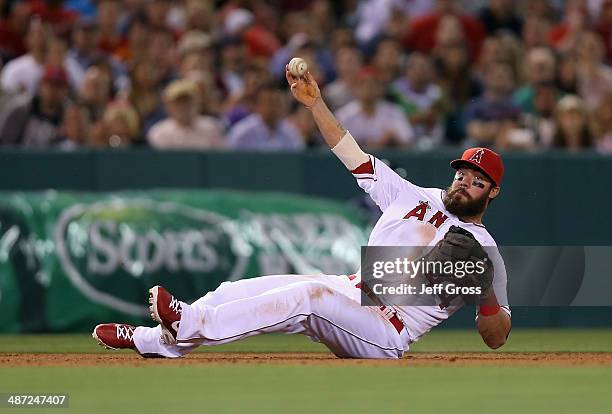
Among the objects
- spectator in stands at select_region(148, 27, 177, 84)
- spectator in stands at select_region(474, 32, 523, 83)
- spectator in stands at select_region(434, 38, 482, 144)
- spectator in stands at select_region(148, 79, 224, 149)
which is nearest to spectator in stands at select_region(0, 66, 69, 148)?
spectator in stands at select_region(148, 79, 224, 149)

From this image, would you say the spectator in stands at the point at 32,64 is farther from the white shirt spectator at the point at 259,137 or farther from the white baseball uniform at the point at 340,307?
the white baseball uniform at the point at 340,307

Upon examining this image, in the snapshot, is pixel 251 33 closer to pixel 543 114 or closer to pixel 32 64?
pixel 32 64

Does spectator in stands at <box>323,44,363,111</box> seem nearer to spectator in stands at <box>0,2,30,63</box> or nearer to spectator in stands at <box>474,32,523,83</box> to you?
spectator in stands at <box>474,32,523,83</box>

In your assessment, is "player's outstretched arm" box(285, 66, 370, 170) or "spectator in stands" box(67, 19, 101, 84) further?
"spectator in stands" box(67, 19, 101, 84)

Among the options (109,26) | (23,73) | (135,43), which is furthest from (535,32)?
(23,73)

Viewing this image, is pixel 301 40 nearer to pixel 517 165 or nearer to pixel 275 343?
pixel 517 165

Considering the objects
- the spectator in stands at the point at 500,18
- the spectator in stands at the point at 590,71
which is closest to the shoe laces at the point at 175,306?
the spectator in stands at the point at 590,71

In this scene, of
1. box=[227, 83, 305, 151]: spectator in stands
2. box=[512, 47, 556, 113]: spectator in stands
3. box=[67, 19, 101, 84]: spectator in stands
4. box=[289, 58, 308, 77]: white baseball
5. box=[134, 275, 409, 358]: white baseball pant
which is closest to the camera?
box=[134, 275, 409, 358]: white baseball pant
